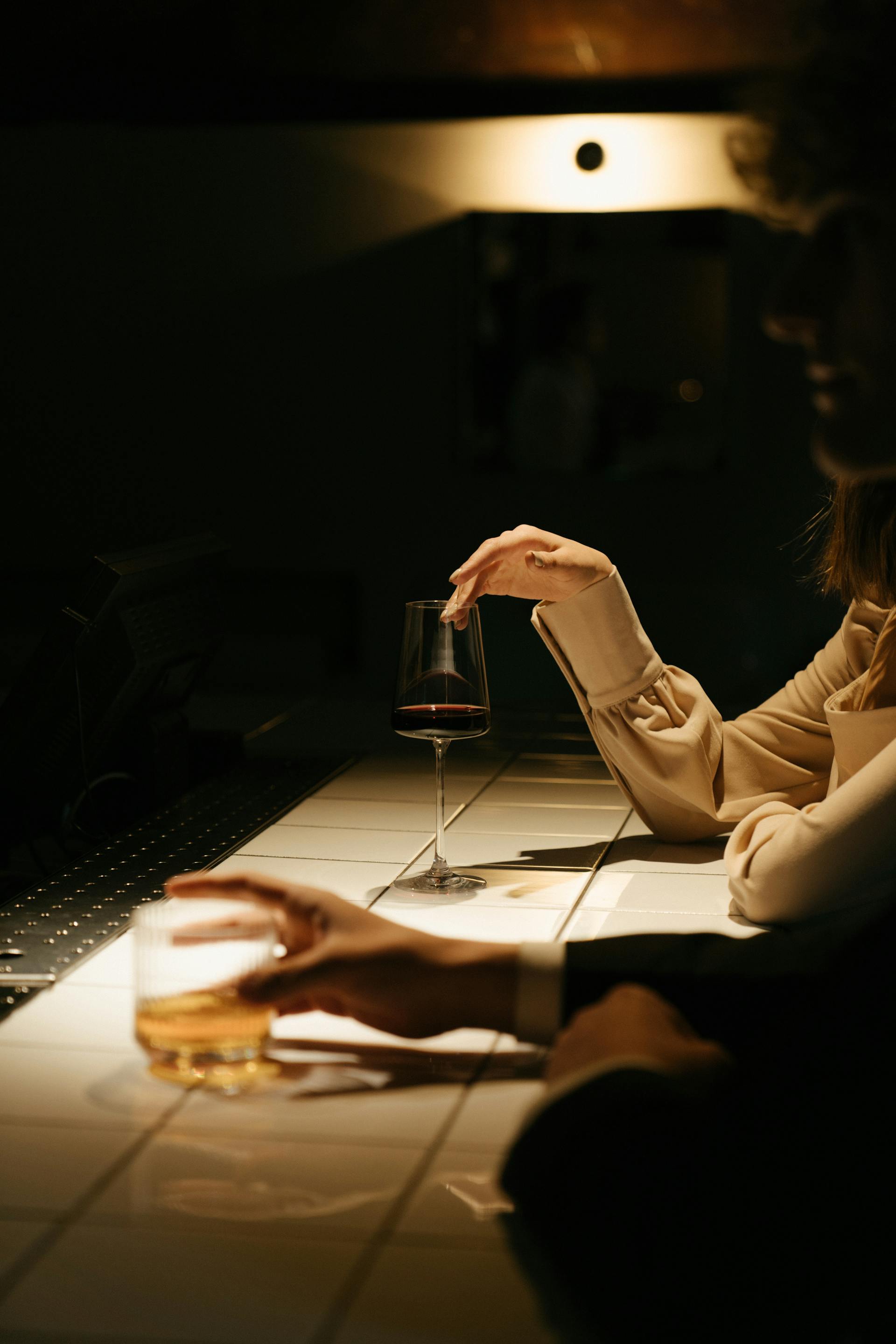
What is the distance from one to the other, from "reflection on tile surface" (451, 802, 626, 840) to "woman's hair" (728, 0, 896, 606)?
1302mm

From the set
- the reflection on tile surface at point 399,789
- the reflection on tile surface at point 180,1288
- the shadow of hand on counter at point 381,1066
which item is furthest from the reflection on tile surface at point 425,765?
the reflection on tile surface at point 180,1288

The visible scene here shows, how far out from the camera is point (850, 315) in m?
0.79

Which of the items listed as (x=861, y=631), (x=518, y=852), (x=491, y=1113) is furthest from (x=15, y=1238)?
(x=861, y=631)

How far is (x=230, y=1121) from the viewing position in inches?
42.2

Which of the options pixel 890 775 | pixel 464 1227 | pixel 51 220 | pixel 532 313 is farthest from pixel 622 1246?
pixel 51 220

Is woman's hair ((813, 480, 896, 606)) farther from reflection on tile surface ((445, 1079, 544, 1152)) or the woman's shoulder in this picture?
reflection on tile surface ((445, 1079, 544, 1152))

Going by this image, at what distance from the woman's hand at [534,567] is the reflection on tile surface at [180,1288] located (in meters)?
1.03

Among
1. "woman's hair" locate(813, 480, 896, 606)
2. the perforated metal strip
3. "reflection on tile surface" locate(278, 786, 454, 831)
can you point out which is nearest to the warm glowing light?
the perforated metal strip

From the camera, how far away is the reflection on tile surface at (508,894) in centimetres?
166

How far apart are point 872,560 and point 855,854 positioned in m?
0.45

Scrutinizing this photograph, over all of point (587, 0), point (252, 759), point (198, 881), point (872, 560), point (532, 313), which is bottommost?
point (252, 759)

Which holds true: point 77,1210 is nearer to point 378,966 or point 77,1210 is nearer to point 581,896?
point 378,966

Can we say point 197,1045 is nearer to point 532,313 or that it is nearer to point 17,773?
point 17,773

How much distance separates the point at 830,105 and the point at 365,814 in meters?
1.51
